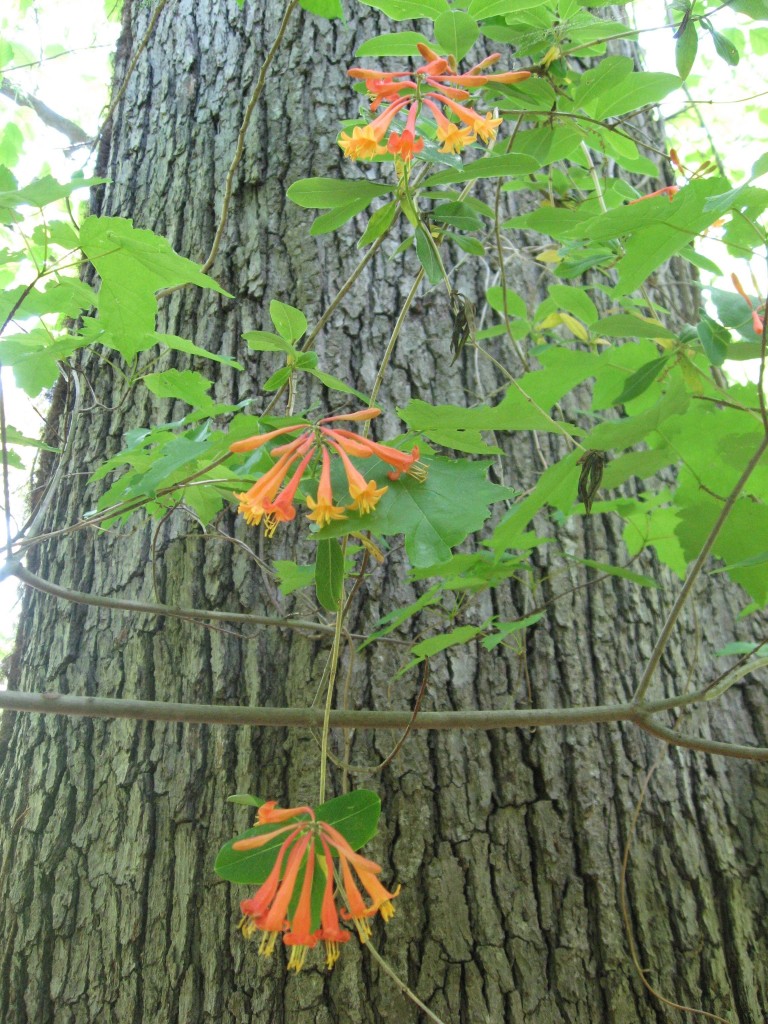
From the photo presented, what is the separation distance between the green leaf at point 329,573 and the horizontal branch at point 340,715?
205 mm

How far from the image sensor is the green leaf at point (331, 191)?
3.03 ft

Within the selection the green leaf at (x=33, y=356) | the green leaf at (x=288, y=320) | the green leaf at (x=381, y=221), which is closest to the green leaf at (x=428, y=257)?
the green leaf at (x=381, y=221)

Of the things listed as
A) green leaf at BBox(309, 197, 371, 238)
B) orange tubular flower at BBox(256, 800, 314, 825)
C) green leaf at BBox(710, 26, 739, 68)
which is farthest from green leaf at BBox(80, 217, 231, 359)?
green leaf at BBox(710, 26, 739, 68)

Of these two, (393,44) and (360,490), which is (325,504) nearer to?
(360,490)

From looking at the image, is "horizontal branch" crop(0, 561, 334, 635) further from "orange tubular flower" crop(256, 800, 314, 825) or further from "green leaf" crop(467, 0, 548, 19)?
"green leaf" crop(467, 0, 548, 19)

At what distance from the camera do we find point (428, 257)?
0.98 metres

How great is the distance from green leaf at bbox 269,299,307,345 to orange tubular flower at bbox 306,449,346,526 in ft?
0.79

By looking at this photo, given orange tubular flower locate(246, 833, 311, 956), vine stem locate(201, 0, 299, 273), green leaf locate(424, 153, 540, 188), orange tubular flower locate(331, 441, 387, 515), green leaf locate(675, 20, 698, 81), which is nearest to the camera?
orange tubular flower locate(246, 833, 311, 956)

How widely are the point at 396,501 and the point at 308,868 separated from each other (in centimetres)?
37

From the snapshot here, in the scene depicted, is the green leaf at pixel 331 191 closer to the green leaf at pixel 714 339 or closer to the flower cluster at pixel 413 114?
the flower cluster at pixel 413 114

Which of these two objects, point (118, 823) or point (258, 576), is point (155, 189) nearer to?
point (258, 576)

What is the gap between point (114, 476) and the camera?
1.62 meters

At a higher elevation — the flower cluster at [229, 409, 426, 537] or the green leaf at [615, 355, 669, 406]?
the green leaf at [615, 355, 669, 406]

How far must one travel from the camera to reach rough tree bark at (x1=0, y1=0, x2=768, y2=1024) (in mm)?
1214
